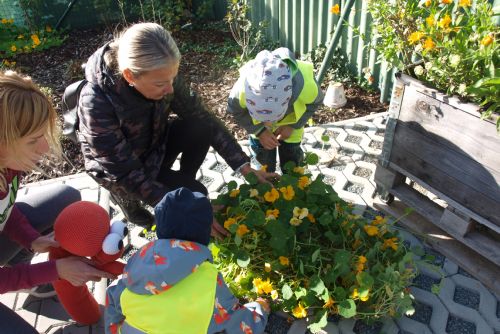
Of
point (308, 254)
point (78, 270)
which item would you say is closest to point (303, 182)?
Result: point (308, 254)

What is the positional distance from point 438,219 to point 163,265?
163cm

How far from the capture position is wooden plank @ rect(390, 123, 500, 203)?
6.40ft

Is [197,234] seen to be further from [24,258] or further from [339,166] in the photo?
[339,166]

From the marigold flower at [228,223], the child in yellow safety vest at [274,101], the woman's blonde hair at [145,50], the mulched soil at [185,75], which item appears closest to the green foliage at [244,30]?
the mulched soil at [185,75]

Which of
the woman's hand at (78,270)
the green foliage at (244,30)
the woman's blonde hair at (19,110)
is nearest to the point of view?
the woman's blonde hair at (19,110)

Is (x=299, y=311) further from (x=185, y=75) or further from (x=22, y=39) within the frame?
(x=22, y=39)

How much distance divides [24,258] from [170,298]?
125 centimetres

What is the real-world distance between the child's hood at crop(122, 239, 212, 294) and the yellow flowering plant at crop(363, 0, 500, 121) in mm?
1436

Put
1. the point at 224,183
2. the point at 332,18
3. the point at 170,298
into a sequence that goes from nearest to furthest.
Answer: the point at 170,298 → the point at 224,183 → the point at 332,18

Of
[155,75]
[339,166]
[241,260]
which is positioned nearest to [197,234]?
[241,260]

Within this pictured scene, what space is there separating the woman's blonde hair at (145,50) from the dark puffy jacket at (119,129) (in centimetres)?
17

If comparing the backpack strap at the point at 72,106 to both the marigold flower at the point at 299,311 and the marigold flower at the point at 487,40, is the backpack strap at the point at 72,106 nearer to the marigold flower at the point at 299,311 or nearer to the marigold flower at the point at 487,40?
the marigold flower at the point at 299,311

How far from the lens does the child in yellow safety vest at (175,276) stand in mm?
1298

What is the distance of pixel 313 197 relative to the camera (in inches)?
81.5
